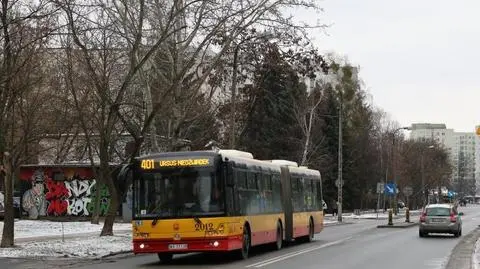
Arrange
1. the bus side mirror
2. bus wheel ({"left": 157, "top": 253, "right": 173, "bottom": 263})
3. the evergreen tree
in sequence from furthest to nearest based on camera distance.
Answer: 1. the evergreen tree
2. bus wheel ({"left": 157, "top": 253, "right": 173, "bottom": 263})
3. the bus side mirror

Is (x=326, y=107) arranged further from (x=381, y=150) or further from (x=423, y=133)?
(x=423, y=133)

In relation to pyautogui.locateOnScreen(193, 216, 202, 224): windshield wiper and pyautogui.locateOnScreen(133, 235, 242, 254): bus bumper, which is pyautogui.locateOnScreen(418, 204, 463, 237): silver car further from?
pyautogui.locateOnScreen(193, 216, 202, 224): windshield wiper

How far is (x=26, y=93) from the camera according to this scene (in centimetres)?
2308

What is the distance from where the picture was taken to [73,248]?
2256cm

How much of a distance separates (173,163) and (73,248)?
19.4ft

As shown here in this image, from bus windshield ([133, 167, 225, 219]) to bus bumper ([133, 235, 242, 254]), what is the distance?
2.11ft

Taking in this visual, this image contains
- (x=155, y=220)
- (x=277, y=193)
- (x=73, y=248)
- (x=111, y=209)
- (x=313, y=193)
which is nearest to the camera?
(x=155, y=220)

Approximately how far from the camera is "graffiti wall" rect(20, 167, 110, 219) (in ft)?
148

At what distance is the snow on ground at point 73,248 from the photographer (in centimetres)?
2078

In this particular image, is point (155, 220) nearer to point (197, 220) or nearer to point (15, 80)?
point (197, 220)

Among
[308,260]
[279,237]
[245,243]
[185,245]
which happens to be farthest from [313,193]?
[185,245]

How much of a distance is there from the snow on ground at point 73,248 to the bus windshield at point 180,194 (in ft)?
10.5

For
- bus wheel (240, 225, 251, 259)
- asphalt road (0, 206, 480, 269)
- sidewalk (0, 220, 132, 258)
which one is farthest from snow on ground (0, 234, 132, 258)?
bus wheel (240, 225, 251, 259)

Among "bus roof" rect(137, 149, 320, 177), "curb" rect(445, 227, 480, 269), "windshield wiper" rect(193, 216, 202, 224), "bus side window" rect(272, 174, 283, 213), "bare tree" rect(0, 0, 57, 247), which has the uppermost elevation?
"bare tree" rect(0, 0, 57, 247)
